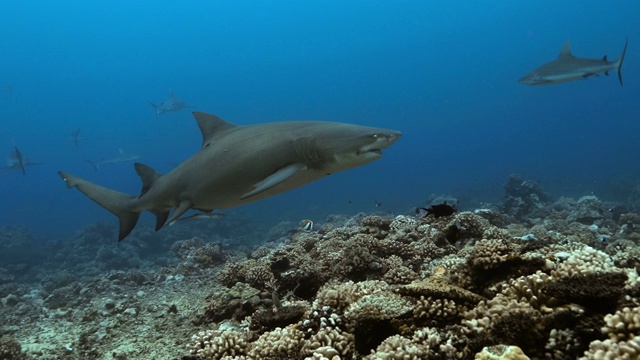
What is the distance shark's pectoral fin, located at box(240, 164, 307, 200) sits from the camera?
476cm

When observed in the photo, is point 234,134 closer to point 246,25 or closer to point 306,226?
point 306,226

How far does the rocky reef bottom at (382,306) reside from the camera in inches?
123

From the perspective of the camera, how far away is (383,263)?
21.4 ft

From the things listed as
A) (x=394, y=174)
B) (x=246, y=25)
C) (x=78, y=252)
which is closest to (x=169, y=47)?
(x=246, y=25)

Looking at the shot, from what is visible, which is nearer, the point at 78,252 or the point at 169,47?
the point at 78,252

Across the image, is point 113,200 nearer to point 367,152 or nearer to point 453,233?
point 367,152

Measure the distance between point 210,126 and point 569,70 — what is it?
34.5 feet

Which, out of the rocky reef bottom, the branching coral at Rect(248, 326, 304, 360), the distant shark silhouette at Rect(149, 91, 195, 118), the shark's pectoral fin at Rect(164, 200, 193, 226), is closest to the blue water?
the distant shark silhouette at Rect(149, 91, 195, 118)

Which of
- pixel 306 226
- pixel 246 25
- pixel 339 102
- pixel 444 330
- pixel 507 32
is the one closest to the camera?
pixel 444 330

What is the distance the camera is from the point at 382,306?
3914 mm

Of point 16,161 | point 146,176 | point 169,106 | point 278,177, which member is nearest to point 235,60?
point 169,106

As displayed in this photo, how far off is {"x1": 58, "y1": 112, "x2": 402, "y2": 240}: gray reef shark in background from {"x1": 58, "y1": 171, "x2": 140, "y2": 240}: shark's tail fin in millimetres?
18

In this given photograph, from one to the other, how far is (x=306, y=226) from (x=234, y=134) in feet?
18.2

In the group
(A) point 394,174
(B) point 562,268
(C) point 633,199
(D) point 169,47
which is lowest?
(A) point 394,174
